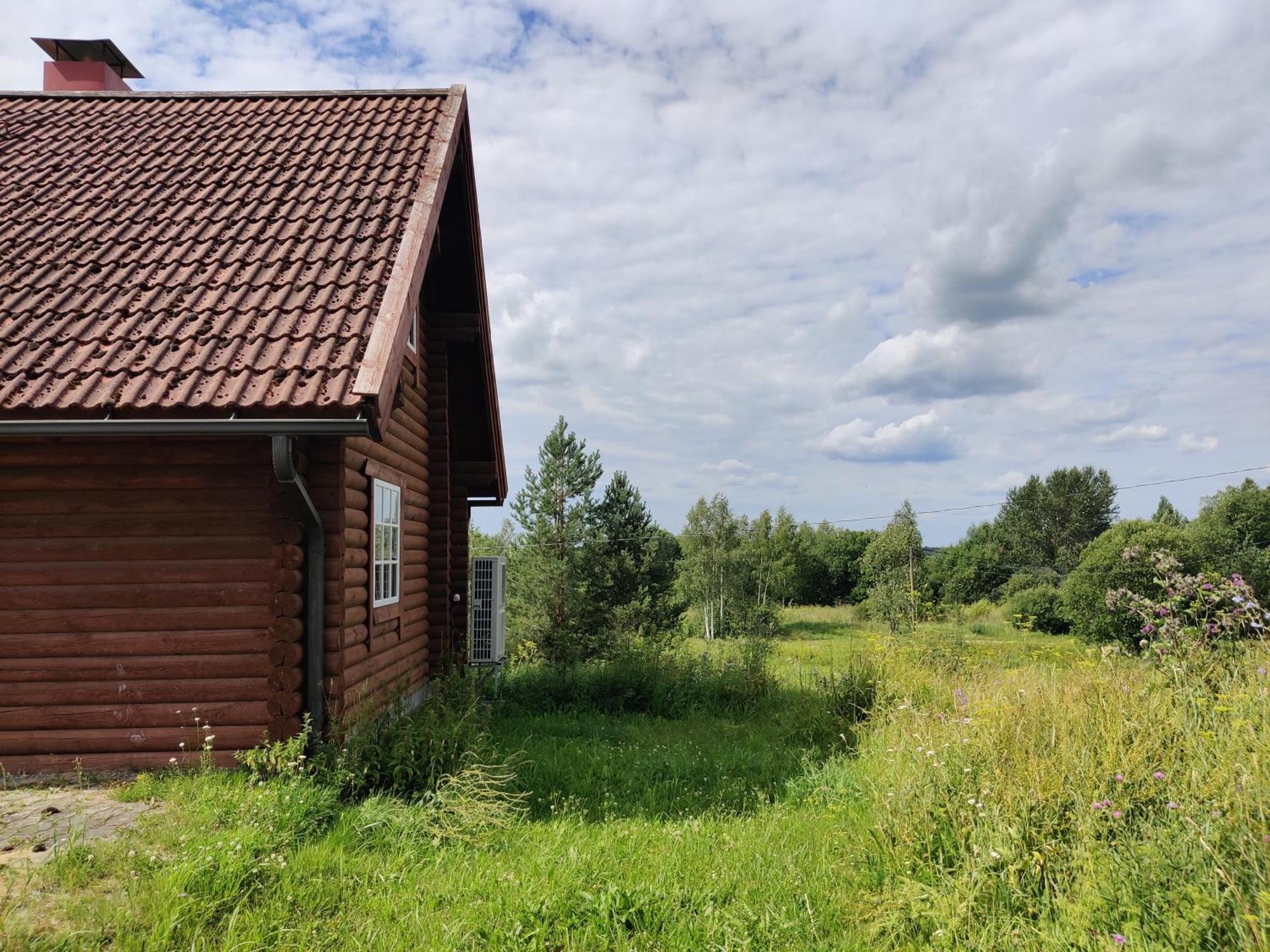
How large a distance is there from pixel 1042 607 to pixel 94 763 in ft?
136

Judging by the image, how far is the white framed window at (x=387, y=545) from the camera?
712 centimetres

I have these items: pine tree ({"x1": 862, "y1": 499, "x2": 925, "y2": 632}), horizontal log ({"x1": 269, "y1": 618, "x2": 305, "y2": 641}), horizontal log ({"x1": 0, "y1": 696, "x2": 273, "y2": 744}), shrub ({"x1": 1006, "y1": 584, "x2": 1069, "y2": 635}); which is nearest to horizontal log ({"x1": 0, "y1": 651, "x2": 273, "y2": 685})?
horizontal log ({"x1": 0, "y1": 696, "x2": 273, "y2": 744})

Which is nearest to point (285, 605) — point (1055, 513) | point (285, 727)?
point (285, 727)

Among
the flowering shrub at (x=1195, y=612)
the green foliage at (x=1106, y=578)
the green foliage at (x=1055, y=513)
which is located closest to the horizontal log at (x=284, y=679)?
the flowering shrub at (x=1195, y=612)

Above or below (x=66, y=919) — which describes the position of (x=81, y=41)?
above

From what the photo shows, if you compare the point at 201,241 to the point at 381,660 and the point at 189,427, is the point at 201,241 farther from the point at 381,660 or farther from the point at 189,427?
the point at 381,660

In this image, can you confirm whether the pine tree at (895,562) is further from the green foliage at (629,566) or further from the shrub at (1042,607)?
the green foliage at (629,566)

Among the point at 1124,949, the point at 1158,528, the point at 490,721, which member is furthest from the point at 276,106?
the point at 1158,528

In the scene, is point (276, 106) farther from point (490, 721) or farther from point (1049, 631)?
point (1049, 631)

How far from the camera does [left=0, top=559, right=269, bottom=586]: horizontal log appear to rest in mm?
5871

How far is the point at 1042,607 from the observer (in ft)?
127

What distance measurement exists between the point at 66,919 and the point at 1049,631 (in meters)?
43.1

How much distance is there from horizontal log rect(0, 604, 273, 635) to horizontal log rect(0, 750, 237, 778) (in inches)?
36.8

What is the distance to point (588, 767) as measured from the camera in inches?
278
